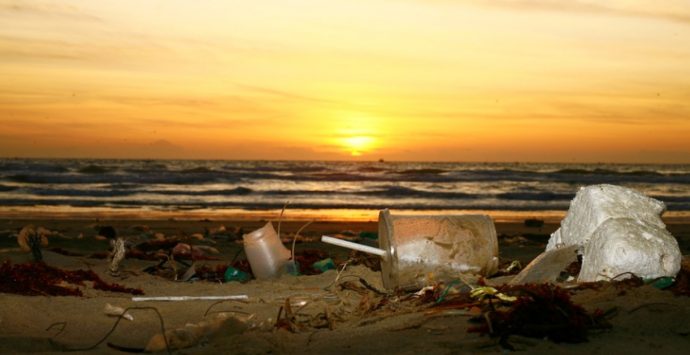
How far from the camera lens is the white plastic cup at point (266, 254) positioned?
6945mm

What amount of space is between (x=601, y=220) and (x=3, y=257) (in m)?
6.33

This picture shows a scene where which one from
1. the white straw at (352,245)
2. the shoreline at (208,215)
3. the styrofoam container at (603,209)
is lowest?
the shoreline at (208,215)

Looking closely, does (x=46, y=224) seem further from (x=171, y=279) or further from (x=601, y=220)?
(x=601, y=220)

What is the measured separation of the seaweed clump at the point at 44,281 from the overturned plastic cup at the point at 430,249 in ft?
7.03

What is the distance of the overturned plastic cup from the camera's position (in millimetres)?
5660

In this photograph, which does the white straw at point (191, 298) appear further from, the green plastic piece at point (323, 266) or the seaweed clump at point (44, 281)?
the green plastic piece at point (323, 266)

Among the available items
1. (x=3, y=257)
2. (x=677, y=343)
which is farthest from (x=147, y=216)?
(x=677, y=343)

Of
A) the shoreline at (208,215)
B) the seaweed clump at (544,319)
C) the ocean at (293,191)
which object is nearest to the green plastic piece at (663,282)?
the seaweed clump at (544,319)

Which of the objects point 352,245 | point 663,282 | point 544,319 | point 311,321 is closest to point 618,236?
point 663,282

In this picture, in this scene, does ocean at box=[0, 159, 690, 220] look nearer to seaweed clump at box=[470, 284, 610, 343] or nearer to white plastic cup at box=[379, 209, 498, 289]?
white plastic cup at box=[379, 209, 498, 289]

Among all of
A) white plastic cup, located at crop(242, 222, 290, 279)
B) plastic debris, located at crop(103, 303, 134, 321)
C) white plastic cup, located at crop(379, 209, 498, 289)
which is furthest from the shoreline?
plastic debris, located at crop(103, 303, 134, 321)

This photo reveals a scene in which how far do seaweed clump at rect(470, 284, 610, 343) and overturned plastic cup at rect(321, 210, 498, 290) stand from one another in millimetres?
1435

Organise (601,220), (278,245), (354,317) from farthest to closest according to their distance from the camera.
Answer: (278,245) → (601,220) → (354,317)

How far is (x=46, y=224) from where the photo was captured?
49.0ft
